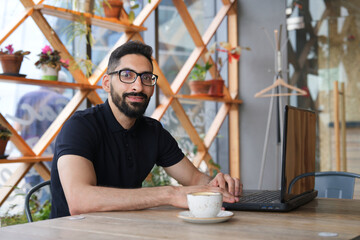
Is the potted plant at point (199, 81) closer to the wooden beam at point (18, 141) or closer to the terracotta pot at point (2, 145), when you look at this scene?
the wooden beam at point (18, 141)

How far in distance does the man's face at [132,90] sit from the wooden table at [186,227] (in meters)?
0.58

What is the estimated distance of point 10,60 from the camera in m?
2.69

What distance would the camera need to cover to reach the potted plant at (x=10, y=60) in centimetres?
268

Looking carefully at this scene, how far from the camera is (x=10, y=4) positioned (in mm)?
2934

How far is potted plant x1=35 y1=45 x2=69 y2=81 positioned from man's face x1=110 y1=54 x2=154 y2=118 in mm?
1137

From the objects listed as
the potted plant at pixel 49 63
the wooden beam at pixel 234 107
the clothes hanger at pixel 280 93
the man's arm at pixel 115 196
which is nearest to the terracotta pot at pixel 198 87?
the clothes hanger at pixel 280 93

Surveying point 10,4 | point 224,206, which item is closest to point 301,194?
point 224,206

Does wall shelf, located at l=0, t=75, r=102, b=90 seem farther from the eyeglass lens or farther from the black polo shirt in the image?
the eyeglass lens

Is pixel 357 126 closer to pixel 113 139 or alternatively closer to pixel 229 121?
pixel 229 121

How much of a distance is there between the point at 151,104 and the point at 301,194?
93.4 inches

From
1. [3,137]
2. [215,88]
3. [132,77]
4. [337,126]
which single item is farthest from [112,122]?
[337,126]

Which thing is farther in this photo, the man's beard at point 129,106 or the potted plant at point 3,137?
the potted plant at point 3,137

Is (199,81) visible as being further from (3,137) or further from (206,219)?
(206,219)

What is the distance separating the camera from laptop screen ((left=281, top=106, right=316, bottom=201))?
136cm
